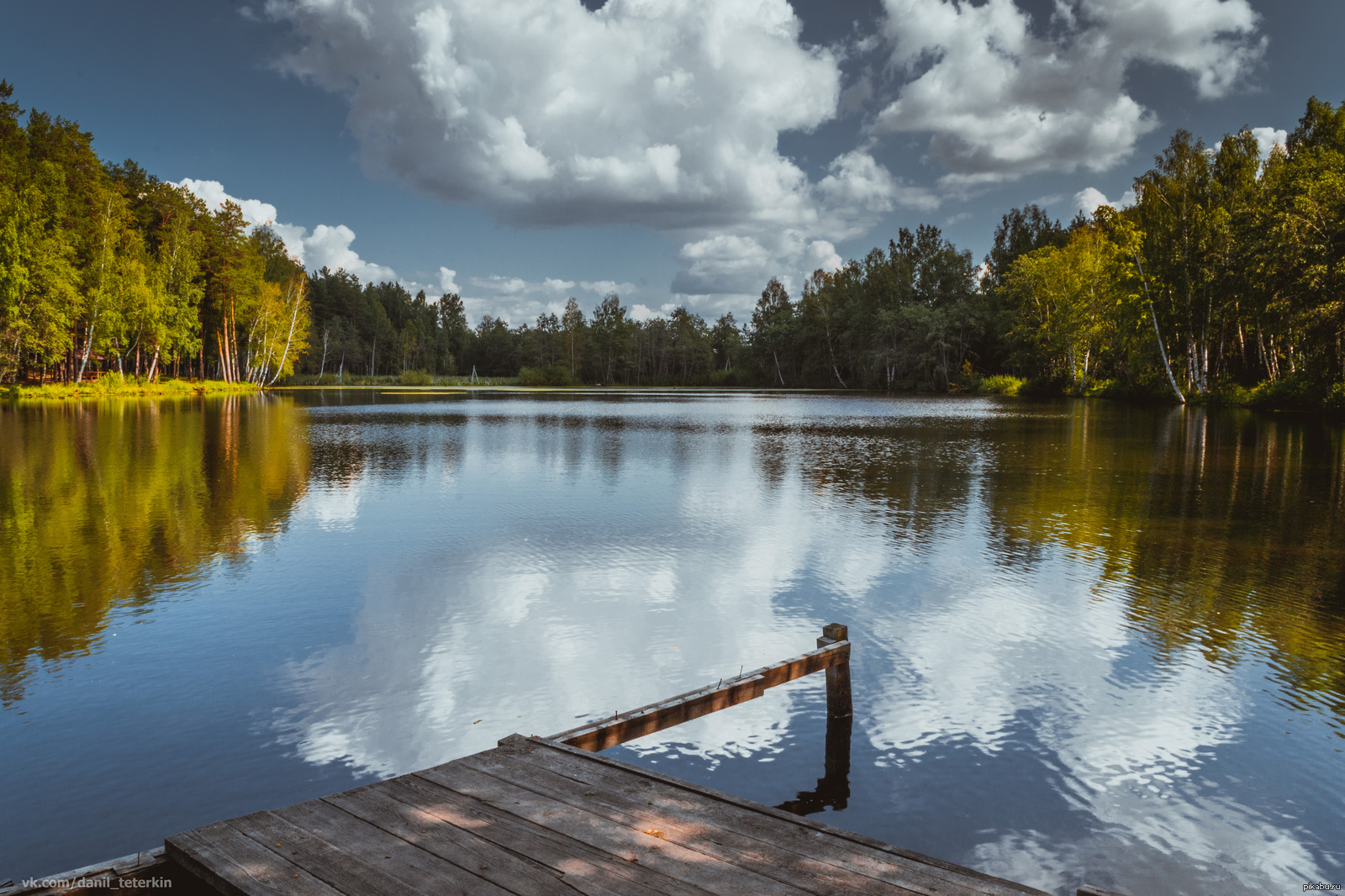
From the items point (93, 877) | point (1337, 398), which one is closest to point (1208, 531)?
point (93, 877)

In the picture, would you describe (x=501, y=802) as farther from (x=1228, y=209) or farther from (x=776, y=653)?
(x=1228, y=209)

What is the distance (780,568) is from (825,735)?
4425 mm

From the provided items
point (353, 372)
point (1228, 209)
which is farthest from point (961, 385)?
point (353, 372)

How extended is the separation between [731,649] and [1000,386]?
77145 millimetres

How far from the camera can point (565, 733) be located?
413cm

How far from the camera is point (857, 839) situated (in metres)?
3.05

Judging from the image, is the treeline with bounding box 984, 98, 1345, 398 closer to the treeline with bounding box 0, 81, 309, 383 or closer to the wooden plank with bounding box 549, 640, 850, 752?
the wooden plank with bounding box 549, 640, 850, 752

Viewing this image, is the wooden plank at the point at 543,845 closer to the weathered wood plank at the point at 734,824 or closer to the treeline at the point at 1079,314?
the weathered wood plank at the point at 734,824

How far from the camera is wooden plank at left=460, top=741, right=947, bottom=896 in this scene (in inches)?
109

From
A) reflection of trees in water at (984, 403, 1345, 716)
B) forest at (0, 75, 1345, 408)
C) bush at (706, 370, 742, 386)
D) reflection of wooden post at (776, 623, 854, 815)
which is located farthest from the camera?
bush at (706, 370, 742, 386)

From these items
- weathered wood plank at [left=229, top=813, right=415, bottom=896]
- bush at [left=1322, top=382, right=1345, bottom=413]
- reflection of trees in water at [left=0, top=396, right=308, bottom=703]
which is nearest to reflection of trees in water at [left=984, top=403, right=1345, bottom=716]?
weathered wood plank at [left=229, top=813, right=415, bottom=896]

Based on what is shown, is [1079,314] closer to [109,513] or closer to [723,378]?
[109,513]

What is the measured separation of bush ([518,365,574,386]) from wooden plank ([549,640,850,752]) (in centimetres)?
12134

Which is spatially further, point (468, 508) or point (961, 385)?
point (961, 385)
